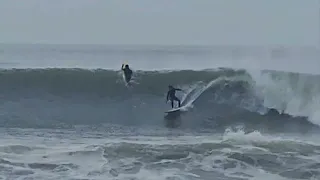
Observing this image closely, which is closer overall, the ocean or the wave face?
the ocean

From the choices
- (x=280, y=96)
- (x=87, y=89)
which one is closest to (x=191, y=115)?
(x=280, y=96)

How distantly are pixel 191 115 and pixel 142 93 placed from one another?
3.05 meters

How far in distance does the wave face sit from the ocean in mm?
30

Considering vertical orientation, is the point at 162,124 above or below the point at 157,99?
below

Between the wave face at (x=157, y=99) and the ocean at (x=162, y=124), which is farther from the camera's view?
the wave face at (x=157, y=99)

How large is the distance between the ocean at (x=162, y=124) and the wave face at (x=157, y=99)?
30 mm

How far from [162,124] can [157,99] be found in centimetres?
320

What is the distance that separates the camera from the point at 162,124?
12.2 meters

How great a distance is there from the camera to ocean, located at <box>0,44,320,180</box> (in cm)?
771

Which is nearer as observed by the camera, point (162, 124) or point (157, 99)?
A: point (162, 124)

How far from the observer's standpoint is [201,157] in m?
8.35

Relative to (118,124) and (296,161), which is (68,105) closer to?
(118,124)

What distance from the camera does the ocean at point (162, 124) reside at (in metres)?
7.71

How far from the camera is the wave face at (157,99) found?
12.7 metres
